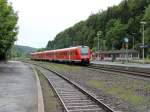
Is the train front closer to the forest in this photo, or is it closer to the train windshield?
the train windshield

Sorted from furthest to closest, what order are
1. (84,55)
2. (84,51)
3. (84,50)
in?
(84,50)
(84,51)
(84,55)

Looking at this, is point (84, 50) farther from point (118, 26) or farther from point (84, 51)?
point (118, 26)

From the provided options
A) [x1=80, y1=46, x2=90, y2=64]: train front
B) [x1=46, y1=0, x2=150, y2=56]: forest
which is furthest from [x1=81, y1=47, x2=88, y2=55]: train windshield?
[x1=46, y1=0, x2=150, y2=56]: forest

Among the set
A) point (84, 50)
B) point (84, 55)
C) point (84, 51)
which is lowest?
point (84, 55)

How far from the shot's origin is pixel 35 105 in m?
13.9

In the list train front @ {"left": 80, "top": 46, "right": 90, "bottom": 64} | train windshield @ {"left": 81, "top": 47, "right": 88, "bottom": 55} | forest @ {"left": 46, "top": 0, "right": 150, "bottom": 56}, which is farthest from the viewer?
forest @ {"left": 46, "top": 0, "right": 150, "bottom": 56}

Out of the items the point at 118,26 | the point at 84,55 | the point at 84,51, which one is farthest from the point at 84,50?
the point at 118,26

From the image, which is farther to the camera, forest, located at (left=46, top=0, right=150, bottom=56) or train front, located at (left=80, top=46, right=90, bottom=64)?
forest, located at (left=46, top=0, right=150, bottom=56)

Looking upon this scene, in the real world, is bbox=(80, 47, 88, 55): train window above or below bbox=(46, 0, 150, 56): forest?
below

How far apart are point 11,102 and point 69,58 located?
1832 inches

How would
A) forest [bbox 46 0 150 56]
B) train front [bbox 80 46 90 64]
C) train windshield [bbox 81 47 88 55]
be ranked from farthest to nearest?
forest [bbox 46 0 150 56]
train windshield [bbox 81 47 88 55]
train front [bbox 80 46 90 64]

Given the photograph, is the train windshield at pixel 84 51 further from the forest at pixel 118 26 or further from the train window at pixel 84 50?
the forest at pixel 118 26

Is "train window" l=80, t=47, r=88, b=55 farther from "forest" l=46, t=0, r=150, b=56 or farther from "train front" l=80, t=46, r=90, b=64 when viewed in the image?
"forest" l=46, t=0, r=150, b=56

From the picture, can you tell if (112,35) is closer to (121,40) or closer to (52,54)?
(121,40)
